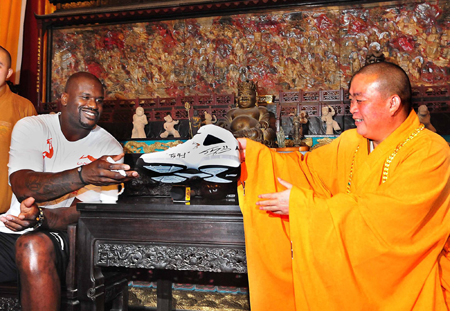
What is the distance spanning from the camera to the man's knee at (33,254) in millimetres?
1845

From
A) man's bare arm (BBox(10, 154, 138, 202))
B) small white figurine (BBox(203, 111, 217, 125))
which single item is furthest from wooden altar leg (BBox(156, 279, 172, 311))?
small white figurine (BBox(203, 111, 217, 125))

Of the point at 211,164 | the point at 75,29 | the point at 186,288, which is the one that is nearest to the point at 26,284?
the point at 211,164

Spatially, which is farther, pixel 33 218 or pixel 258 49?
Result: pixel 258 49

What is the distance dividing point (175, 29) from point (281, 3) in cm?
168

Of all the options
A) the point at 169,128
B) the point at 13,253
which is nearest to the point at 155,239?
the point at 13,253

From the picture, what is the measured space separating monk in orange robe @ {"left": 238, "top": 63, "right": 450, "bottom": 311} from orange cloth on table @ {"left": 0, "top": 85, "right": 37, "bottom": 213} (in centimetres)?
169

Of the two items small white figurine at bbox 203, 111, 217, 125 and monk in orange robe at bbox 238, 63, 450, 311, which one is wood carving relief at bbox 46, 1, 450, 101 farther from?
monk in orange robe at bbox 238, 63, 450, 311

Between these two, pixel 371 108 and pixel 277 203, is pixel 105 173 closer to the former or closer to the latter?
pixel 277 203

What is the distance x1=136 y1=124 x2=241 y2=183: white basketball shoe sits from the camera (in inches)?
67.5

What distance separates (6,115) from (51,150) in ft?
2.11

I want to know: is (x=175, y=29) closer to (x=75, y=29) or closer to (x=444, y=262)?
(x=75, y=29)

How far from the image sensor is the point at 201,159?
68.2 inches

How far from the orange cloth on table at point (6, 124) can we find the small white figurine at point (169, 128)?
7.77 ft

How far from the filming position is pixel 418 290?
1603 millimetres
